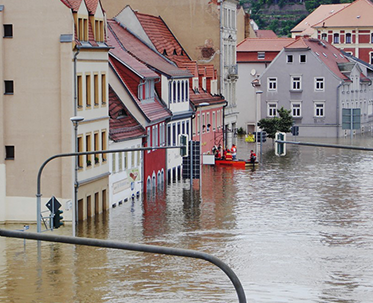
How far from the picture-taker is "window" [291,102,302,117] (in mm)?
101688

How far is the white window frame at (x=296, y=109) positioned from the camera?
102 meters

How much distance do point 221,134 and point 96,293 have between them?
183 ft

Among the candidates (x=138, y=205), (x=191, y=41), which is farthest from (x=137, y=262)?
(x=191, y=41)

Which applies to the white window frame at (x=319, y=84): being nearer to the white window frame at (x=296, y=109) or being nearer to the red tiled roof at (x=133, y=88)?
the white window frame at (x=296, y=109)

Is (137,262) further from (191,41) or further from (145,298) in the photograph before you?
(191,41)

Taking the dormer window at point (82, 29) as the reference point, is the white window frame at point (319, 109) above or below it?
below

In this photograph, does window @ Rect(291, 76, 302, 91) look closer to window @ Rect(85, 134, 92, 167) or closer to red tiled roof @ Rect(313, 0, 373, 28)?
red tiled roof @ Rect(313, 0, 373, 28)

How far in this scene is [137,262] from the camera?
36.4 meters

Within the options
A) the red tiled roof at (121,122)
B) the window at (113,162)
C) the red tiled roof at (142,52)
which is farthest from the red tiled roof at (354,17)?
the window at (113,162)

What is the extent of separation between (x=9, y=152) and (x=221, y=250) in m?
12.2

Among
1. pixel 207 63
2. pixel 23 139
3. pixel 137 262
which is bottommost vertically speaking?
pixel 137 262

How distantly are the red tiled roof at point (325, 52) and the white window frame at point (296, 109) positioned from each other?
497 centimetres

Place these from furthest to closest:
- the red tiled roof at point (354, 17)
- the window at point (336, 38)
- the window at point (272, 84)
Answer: the window at point (336, 38) < the red tiled roof at point (354, 17) < the window at point (272, 84)

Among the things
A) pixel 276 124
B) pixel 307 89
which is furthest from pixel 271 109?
pixel 276 124
